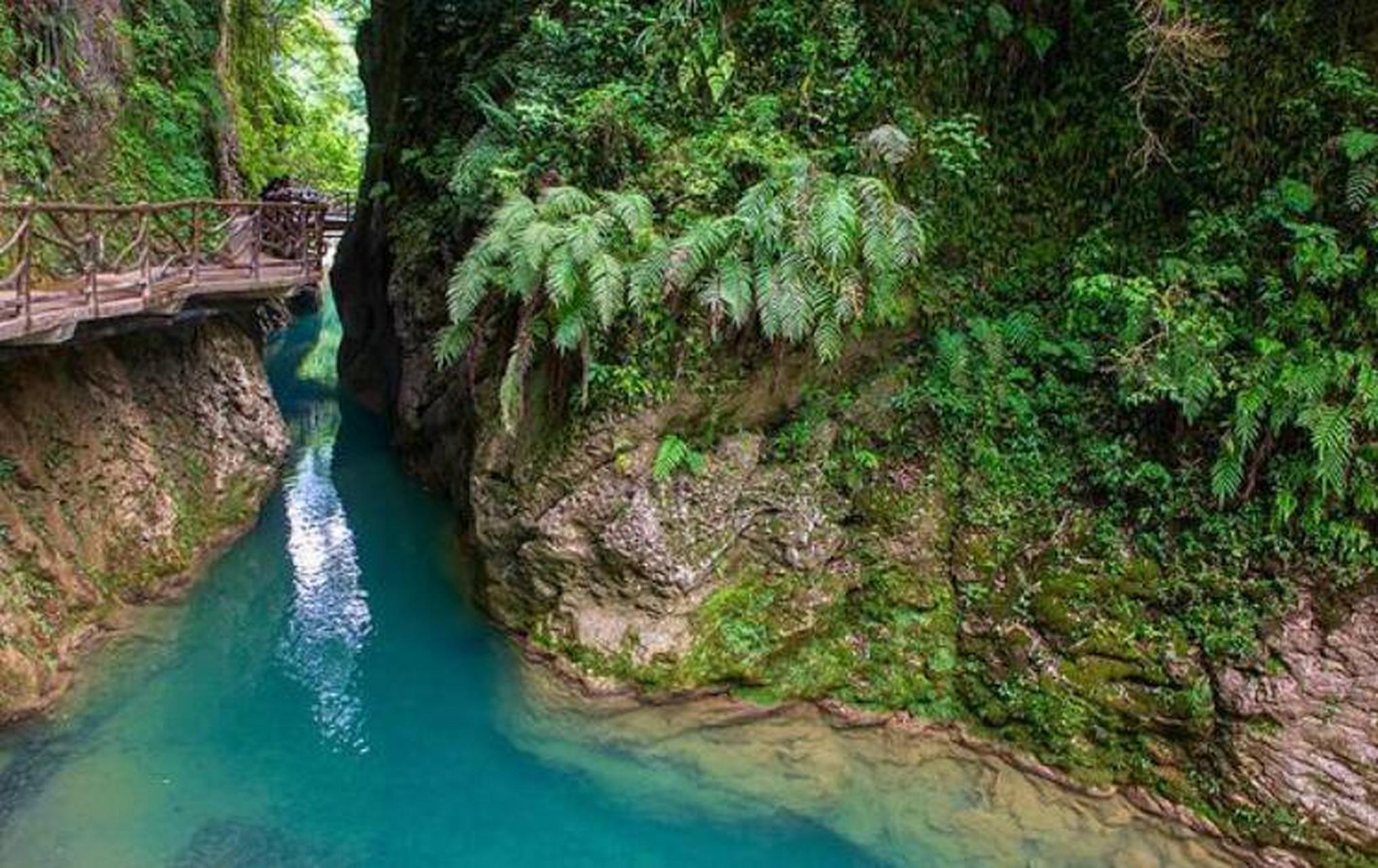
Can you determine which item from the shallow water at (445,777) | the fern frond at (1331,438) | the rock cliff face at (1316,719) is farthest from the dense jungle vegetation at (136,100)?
the rock cliff face at (1316,719)

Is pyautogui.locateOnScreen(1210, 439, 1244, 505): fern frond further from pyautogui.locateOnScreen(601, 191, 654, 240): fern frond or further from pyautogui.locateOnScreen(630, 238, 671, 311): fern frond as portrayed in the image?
pyautogui.locateOnScreen(601, 191, 654, 240): fern frond

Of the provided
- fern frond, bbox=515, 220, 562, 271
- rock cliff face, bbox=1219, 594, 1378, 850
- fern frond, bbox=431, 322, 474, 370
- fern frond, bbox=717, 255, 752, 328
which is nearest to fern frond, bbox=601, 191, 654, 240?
fern frond, bbox=515, 220, 562, 271

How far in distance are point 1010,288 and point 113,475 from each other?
1034cm

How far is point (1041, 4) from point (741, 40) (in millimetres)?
3285

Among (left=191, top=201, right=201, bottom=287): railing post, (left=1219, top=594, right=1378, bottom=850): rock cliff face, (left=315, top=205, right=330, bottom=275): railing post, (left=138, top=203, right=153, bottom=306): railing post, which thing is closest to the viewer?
(left=1219, top=594, right=1378, bottom=850): rock cliff face

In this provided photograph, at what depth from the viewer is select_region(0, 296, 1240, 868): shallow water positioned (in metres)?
7.22

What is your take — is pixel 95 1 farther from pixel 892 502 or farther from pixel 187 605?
pixel 892 502

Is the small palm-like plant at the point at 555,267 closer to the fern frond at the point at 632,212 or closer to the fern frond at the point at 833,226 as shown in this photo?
the fern frond at the point at 632,212

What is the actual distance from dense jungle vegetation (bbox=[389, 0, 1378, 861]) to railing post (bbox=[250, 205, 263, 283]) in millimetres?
3117

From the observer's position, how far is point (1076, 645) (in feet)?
27.0

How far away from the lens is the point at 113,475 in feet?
32.6

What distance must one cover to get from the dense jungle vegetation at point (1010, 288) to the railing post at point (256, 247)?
312 centimetres

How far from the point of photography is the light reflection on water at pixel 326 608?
896 cm

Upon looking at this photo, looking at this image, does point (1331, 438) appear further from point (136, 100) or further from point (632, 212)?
point (136, 100)
